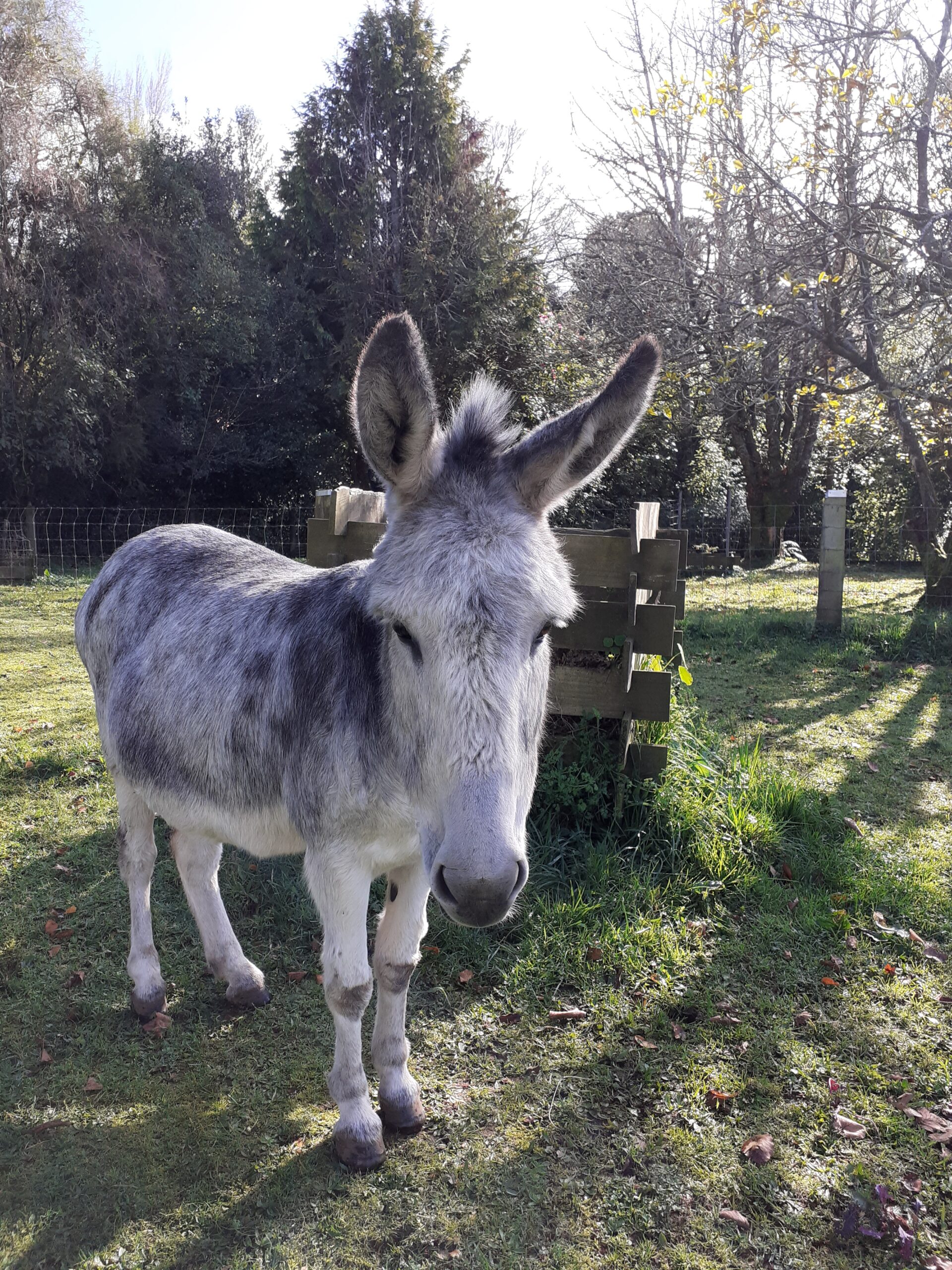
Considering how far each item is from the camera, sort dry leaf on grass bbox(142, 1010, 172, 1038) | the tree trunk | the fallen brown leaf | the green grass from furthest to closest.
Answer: the tree trunk < dry leaf on grass bbox(142, 1010, 172, 1038) < the fallen brown leaf < the green grass

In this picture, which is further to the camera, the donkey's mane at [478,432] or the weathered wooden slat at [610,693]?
the weathered wooden slat at [610,693]

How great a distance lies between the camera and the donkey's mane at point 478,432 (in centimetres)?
234

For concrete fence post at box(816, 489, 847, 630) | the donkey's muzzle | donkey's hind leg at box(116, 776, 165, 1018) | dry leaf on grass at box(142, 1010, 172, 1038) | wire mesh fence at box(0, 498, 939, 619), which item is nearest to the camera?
the donkey's muzzle

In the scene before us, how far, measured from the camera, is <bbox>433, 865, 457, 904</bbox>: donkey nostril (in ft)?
6.15

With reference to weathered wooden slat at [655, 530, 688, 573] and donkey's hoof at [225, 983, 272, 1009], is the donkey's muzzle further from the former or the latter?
weathered wooden slat at [655, 530, 688, 573]

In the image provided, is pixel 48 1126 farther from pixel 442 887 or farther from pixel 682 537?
pixel 682 537

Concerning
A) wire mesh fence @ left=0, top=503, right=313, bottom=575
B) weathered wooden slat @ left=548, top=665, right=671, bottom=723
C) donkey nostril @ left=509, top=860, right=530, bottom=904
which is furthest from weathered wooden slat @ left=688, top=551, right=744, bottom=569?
donkey nostril @ left=509, top=860, right=530, bottom=904

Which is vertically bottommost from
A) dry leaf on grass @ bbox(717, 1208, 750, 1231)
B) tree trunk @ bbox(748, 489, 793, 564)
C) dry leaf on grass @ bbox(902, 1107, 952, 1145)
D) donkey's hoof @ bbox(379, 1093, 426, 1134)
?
dry leaf on grass @ bbox(717, 1208, 750, 1231)

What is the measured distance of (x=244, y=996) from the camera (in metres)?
3.72

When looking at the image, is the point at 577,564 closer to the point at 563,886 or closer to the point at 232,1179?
the point at 563,886

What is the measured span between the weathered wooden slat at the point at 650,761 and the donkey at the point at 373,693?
85.9 inches

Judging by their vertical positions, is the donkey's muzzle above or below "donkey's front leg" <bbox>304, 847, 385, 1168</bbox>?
above

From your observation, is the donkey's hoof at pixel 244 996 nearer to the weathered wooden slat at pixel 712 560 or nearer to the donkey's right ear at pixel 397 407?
the donkey's right ear at pixel 397 407

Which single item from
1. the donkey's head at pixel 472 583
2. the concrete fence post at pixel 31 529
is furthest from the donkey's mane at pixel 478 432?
the concrete fence post at pixel 31 529
